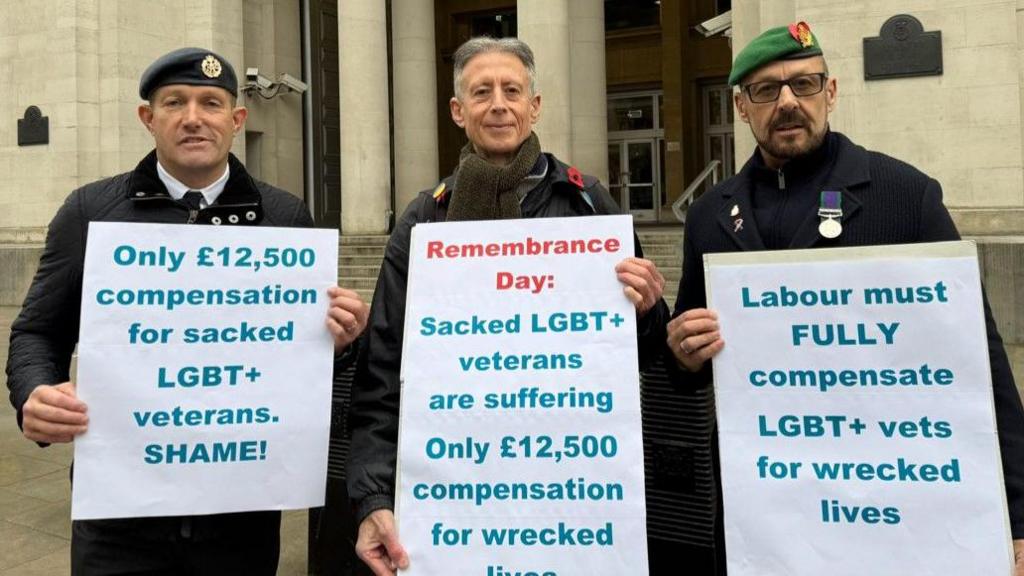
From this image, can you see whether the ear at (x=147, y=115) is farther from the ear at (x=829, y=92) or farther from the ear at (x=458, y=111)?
the ear at (x=829, y=92)

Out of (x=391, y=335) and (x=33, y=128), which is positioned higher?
(x=33, y=128)

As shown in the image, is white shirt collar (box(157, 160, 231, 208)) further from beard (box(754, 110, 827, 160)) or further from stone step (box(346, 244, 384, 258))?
stone step (box(346, 244, 384, 258))

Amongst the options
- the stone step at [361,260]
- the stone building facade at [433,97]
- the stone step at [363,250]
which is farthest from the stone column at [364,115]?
the stone step at [361,260]

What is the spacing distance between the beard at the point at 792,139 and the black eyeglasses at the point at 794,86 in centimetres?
6

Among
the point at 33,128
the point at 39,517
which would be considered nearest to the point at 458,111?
the point at 39,517

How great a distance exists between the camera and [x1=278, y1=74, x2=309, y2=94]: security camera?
785 inches

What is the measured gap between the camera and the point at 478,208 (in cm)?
251

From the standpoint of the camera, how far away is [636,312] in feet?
7.98

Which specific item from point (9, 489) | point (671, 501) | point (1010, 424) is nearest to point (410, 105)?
point (9, 489)

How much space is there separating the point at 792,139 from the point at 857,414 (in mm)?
844

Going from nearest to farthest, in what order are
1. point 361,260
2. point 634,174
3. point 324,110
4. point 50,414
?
1. point 50,414
2. point 361,260
3. point 324,110
4. point 634,174

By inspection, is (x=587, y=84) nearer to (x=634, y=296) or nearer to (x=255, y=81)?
(x=255, y=81)

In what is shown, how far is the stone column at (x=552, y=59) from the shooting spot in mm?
15117

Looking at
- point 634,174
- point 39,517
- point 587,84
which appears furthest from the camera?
point 634,174
